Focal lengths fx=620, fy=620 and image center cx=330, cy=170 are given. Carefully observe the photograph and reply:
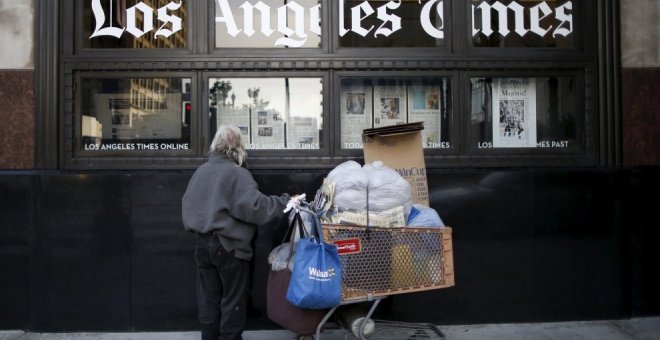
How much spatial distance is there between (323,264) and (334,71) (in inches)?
93.3

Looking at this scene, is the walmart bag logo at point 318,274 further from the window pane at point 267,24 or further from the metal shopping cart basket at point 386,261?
the window pane at point 267,24

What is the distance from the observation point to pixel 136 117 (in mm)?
5953

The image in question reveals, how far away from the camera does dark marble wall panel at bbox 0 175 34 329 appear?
18.7 ft

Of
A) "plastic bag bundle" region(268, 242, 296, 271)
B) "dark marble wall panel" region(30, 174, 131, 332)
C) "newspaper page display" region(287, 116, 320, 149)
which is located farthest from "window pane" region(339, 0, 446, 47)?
"dark marble wall panel" region(30, 174, 131, 332)

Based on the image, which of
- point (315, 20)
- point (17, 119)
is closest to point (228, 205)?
point (315, 20)

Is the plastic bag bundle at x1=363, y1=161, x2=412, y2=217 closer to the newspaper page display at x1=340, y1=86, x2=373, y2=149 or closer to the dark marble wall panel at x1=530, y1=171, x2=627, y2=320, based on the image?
the newspaper page display at x1=340, y1=86, x2=373, y2=149

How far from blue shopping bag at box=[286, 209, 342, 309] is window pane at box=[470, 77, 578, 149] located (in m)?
2.51

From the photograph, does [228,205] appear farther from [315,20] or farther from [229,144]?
[315,20]

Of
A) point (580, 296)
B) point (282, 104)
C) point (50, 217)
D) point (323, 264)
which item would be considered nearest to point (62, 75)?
point (50, 217)

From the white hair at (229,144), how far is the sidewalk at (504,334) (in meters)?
1.80

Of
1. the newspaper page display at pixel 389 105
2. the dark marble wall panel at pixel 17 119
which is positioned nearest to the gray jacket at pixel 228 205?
the newspaper page display at pixel 389 105

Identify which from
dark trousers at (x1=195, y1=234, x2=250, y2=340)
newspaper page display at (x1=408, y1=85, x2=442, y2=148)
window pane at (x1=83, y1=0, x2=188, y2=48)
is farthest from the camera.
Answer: newspaper page display at (x1=408, y1=85, x2=442, y2=148)

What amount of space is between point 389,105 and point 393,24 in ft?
2.60

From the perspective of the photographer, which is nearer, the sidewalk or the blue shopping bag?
the blue shopping bag
